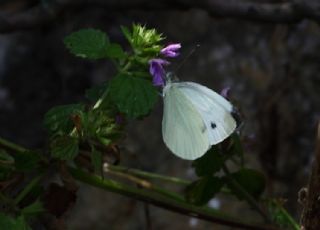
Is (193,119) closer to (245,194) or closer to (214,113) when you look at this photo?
(214,113)

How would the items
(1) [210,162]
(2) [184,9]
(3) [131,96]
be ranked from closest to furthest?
(3) [131,96] < (1) [210,162] < (2) [184,9]

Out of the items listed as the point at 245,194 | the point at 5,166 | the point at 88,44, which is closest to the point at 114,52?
the point at 88,44

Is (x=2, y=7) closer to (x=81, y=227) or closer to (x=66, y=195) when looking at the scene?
(x=81, y=227)

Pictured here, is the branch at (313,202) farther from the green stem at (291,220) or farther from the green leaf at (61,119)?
the green leaf at (61,119)

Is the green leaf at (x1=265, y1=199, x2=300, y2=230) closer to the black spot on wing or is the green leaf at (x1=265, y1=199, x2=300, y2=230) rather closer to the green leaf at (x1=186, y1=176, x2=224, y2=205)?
the green leaf at (x1=186, y1=176, x2=224, y2=205)

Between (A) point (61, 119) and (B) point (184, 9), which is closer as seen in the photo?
(A) point (61, 119)

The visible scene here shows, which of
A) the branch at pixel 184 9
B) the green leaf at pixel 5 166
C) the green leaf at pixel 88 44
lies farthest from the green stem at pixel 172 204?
the branch at pixel 184 9

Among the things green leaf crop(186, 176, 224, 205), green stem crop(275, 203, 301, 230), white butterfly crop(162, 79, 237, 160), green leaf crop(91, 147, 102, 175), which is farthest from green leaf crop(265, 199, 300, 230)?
green leaf crop(91, 147, 102, 175)

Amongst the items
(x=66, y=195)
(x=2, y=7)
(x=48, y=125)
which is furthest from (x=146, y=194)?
(x=2, y=7)
